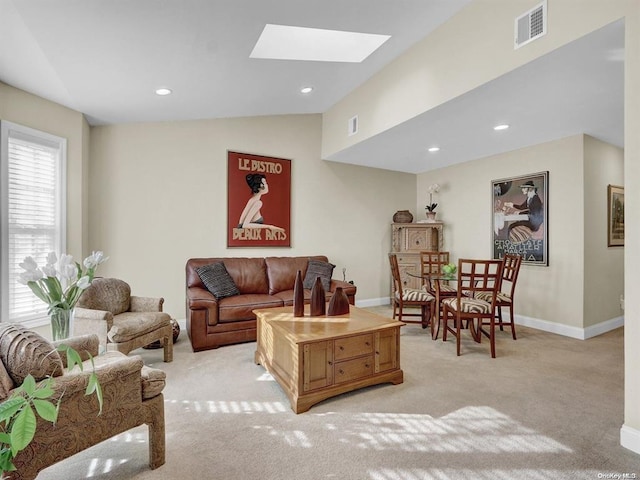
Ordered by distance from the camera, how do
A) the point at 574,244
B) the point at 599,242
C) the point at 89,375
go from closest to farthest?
the point at 89,375 < the point at 574,244 < the point at 599,242

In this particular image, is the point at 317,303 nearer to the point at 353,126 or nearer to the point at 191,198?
the point at 191,198

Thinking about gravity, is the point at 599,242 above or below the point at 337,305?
above

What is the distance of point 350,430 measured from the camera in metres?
2.09

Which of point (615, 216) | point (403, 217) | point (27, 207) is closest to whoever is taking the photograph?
point (27, 207)

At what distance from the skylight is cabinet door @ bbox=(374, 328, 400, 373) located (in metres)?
2.65

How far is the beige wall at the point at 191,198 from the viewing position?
4020 millimetres

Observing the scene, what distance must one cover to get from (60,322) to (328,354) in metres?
1.70

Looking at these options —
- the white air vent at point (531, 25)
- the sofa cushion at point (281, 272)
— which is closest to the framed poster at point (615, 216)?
the white air vent at point (531, 25)

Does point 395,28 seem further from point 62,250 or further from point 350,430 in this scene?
point 62,250

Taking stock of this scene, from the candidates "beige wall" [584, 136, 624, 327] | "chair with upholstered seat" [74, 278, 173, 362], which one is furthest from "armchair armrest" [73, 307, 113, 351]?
"beige wall" [584, 136, 624, 327]

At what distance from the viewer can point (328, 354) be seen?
7.98 ft

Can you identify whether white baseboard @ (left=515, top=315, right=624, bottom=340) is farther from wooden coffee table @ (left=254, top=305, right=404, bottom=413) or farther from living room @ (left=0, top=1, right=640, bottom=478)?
wooden coffee table @ (left=254, top=305, right=404, bottom=413)

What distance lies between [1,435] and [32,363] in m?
0.95

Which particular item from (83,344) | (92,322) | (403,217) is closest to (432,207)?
(403,217)
